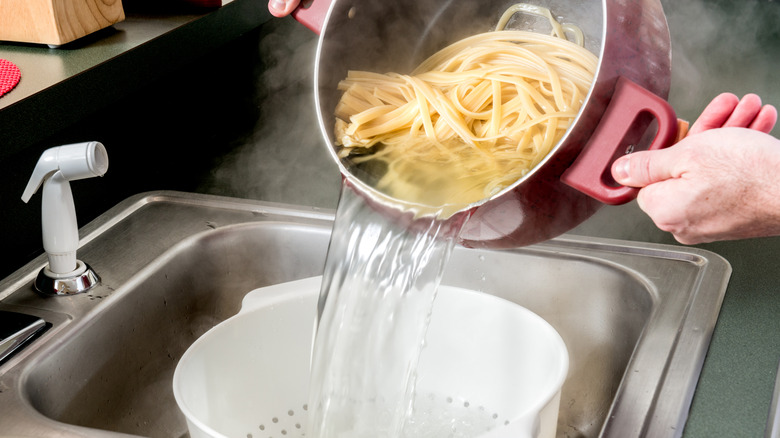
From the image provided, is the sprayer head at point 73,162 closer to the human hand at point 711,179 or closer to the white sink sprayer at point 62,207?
the white sink sprayer at point 62,207

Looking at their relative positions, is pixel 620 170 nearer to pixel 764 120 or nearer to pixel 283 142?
pixel 764 120

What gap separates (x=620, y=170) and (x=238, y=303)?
2.41 ft

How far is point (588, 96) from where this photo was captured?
74cm

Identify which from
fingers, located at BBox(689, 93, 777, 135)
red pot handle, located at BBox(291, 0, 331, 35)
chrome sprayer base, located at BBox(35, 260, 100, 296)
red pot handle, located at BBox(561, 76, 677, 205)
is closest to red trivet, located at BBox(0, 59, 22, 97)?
chrome sprayer base, located at BBox(35, 260, 100, 296)

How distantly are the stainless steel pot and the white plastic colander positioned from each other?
198mm

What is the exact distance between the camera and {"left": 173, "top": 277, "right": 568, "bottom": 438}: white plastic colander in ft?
3.34

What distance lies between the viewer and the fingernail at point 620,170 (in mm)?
737

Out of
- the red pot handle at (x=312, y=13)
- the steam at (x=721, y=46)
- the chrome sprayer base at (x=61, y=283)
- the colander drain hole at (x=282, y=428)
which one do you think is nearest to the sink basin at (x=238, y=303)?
Answer: the chrome sprayer base at (x=61, y=283)

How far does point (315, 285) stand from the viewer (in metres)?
1.11

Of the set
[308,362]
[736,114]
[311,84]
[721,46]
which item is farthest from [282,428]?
[721,46]

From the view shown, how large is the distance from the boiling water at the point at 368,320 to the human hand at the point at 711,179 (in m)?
0.25

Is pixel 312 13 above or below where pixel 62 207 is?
above

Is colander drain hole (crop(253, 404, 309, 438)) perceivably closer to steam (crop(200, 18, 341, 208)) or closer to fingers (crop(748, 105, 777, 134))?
steam (crop(200, 18, 341, 208))

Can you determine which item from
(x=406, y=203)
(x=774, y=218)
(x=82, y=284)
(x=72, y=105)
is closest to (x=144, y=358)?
(x=82, y=284)
